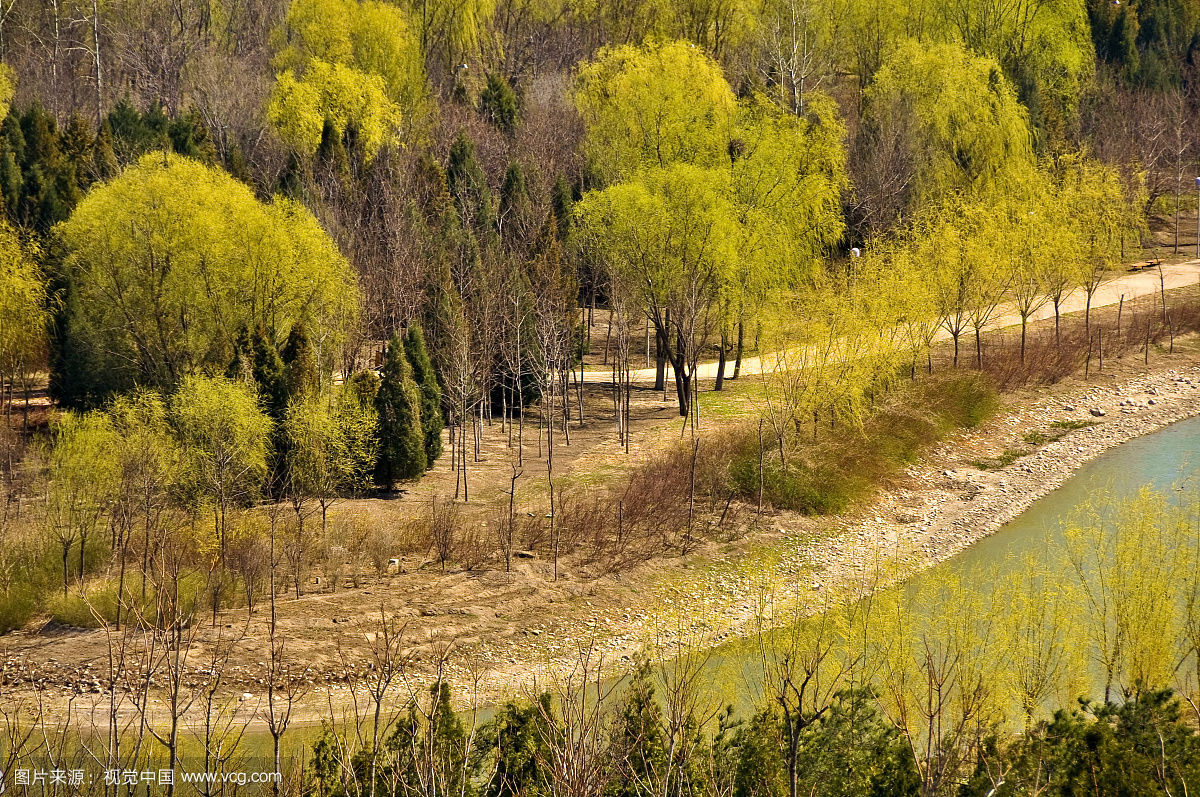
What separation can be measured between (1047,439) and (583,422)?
1256cm

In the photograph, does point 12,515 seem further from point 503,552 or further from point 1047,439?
point 1047,439

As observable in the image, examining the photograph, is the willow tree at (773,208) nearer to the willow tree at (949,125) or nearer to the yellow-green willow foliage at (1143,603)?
the willow tree at (949,125)

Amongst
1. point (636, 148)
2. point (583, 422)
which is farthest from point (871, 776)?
point (636, 148)

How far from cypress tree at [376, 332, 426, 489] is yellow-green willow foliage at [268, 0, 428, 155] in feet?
59.0

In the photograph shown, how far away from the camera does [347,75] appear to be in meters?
45.2

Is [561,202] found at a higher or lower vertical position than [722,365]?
higher

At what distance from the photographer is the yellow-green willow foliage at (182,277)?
95.6ft

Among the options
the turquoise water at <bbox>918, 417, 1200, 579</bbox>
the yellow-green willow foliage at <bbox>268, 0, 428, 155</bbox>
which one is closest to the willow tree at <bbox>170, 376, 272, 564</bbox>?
the turquoise water at <bbox>918, 417, 1200, 579</bbox>

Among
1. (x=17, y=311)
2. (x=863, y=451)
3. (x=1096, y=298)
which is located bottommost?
(x=863, y=451)

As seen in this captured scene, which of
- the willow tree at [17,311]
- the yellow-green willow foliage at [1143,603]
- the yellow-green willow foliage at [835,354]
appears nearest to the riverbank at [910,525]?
the yellow-green willow foliage at [835,354]

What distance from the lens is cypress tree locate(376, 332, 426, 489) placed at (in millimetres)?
26844

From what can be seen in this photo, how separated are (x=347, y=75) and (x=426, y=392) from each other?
→ 2059cm

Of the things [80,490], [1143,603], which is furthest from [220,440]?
[1143,603]

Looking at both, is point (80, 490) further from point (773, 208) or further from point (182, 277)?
point (773, 208)
